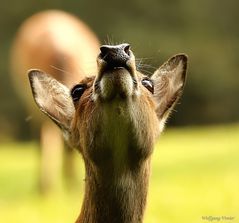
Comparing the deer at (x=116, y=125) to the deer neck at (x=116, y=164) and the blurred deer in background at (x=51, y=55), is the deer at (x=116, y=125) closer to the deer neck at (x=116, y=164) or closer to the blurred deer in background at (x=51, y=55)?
the deer neck at (x=116, y=164)

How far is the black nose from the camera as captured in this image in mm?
5613

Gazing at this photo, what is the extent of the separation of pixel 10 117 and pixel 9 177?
17.9 m

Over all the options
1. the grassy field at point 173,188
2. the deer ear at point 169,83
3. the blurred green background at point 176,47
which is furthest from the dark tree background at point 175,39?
the deer ear at point 169,83

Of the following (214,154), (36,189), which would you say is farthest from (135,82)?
(214,154)

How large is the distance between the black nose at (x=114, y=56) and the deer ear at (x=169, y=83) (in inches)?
40.0

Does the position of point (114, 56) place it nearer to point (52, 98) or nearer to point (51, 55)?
point (52, 98)

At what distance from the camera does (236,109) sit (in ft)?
114

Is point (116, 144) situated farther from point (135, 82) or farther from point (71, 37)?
point (71, 37)

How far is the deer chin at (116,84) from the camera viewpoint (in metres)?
5.64

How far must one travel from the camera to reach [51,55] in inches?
657

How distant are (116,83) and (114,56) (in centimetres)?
15

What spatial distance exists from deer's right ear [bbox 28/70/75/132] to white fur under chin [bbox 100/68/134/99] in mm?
1122

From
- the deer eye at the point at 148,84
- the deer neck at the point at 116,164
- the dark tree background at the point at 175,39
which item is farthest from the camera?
the dark tree background at the point at 175,39

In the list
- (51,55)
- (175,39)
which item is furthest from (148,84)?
(175,39)
